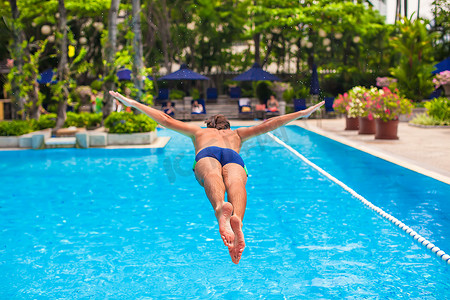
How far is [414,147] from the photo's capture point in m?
15.5

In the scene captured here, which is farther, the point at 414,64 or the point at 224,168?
the point at 414,64

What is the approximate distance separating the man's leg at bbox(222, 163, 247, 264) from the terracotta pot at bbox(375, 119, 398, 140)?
13.1 metres

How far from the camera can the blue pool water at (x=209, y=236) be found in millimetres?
5863

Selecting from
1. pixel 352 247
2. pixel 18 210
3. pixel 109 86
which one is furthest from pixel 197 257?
pixel 109 86

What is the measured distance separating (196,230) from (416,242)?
3.16 meters

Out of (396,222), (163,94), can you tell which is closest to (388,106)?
(396,222)

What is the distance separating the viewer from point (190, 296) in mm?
5637

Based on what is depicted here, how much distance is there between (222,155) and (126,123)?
12.8m

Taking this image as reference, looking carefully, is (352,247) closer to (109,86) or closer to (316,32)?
(109,86)

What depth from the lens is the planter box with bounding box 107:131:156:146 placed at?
17.8 meters

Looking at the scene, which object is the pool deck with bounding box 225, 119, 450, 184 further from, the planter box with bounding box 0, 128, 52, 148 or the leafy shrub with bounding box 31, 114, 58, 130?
the leafy shrub with bounding box 31, 114, 58, 130

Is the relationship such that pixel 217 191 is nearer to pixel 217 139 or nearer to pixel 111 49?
pixel 217 139

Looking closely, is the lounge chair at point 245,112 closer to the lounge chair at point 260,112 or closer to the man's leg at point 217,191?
the lounge chair at point 260,112

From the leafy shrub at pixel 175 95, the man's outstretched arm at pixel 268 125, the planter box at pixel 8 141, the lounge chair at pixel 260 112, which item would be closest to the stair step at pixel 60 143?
the planter box at pixel 8 141
